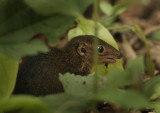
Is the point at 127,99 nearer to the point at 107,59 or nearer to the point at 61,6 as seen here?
the point at 61,6

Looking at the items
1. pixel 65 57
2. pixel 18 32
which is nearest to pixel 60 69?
pixel 65 57

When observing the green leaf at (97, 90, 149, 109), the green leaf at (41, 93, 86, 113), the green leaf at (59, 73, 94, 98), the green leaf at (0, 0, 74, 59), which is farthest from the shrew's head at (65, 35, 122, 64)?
the green leaf at (97, 90, 149, 109)

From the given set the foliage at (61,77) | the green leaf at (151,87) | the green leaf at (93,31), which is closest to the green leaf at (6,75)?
the foliage at (61,77)

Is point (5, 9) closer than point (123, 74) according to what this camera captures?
No

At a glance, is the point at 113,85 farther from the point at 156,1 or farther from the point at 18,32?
the point at 156,1

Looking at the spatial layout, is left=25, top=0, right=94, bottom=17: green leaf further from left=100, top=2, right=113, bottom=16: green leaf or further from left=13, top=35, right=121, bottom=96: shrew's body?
left=100, top=2, right=113, bottom=16: green leaf

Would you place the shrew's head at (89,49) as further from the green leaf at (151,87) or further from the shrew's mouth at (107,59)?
the green leaf at (151,87)
